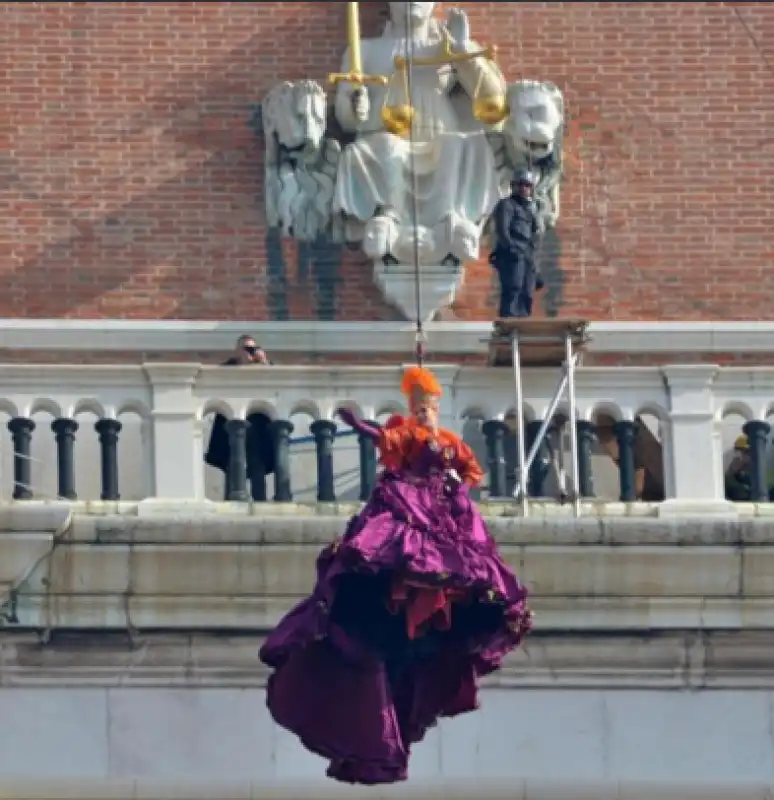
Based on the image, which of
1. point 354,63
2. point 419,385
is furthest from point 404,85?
point 419,385

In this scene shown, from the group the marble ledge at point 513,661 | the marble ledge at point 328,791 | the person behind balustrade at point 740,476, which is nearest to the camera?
the marble ledge at point 328,791

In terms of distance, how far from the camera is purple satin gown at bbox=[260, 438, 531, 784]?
71.4ft

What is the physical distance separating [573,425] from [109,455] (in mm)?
2175

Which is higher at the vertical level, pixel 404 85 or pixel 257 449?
pixel 404 85

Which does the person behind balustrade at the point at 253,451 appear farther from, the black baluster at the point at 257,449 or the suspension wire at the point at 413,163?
the suspension wire at the point at 413,163

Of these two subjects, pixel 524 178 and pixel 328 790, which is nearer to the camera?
pixel 328 790

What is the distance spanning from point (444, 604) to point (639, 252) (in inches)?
246

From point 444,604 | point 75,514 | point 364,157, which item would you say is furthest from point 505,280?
point 444,604

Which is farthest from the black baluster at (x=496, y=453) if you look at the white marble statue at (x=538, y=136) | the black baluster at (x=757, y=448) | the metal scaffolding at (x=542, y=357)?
the white marble statue at (x=538, y=136)

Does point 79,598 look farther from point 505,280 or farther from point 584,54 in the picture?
point 584,54

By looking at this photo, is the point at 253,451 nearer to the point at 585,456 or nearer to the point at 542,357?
the point at 542,357

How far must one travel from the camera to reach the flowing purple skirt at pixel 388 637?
21.8 m

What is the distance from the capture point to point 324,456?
2502 cm

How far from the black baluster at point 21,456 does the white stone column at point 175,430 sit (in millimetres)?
588
